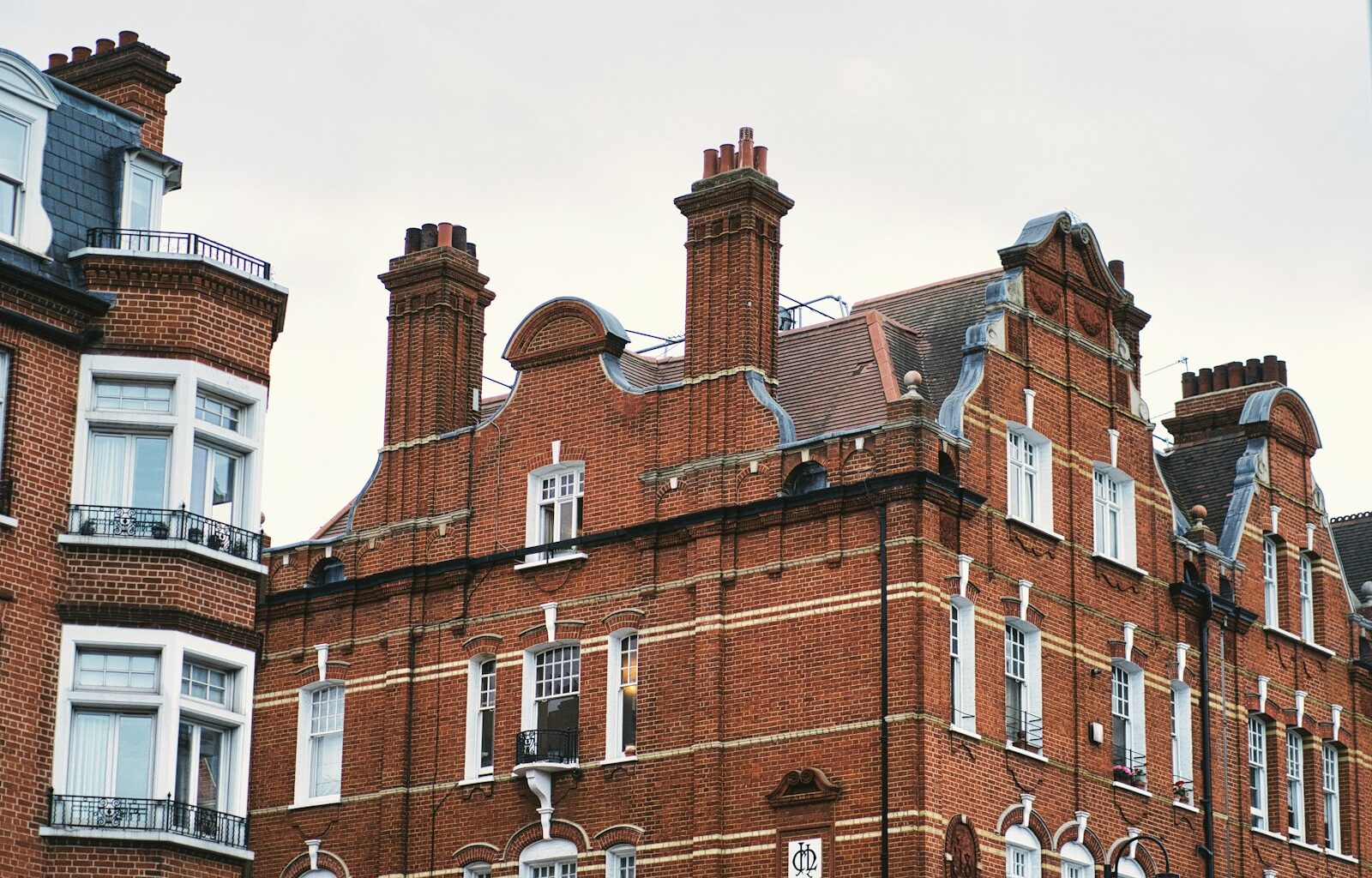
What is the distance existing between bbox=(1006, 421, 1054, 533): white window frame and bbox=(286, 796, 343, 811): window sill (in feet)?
44.6

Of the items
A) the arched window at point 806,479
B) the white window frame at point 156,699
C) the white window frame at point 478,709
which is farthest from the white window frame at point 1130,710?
the white window frame at point 156,699

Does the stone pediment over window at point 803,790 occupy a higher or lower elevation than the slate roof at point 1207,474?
lower

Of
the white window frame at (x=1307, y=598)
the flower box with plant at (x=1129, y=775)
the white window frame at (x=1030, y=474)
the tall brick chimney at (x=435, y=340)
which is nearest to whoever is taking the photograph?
the white window frame at (x=1030, y=474)

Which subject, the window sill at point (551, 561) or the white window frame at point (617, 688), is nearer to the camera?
the white window frame at point (617, 688)

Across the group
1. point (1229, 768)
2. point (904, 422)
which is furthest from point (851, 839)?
point (1229, 768)

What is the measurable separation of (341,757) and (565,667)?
5.26 m

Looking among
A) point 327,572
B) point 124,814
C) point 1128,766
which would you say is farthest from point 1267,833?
point 124,814

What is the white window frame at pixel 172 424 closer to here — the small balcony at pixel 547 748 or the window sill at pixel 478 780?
the small balcony at pixel 547 748

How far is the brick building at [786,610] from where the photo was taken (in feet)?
133

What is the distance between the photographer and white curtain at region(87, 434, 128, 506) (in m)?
30.9

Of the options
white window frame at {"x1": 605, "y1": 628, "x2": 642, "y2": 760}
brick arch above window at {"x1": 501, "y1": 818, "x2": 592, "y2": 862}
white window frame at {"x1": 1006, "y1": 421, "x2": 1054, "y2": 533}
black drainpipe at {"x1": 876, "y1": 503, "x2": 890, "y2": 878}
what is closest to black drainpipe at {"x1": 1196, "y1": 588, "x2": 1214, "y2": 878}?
white window frame at {"x1": 1006, "y1": 421, "x2": 1054, "y2": 533}

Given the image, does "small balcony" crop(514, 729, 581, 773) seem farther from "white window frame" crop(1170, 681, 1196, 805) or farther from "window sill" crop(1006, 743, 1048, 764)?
"white window frame" crop(1170, 681, 1196, 805)

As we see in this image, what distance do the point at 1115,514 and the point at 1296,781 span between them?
7.57 m

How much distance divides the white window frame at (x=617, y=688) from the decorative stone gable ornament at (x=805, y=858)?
3.98 metres
